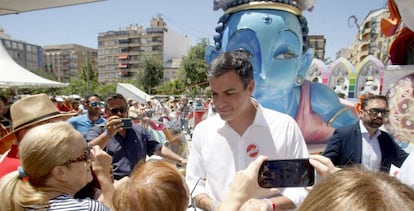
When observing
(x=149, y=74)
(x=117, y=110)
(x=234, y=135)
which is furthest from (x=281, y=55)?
(x=149, y=74)

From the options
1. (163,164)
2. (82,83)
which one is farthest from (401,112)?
(82,83)

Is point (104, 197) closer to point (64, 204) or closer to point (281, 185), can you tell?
point (64, 204)

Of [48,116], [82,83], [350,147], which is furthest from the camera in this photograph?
[82,83]

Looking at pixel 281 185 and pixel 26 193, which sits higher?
pixel 281 185

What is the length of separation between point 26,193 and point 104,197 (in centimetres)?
38

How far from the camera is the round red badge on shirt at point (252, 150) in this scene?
1561 mm

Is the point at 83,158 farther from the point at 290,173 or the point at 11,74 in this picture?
the point at 11,74

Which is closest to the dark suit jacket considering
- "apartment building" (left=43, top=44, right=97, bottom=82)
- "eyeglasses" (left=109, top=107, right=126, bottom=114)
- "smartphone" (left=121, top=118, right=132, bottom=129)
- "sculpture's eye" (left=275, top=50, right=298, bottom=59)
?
"smartphone" (left=121, top=118, right=132, bottom=129)

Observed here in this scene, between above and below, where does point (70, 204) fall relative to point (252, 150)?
below

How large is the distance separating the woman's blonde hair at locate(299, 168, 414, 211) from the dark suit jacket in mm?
1975

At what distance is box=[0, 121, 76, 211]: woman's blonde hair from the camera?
1204 mm

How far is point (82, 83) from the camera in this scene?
43.2 metres

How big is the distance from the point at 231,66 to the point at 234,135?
396 mm

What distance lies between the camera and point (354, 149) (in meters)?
2.39
